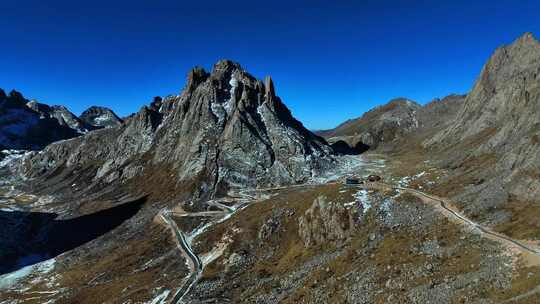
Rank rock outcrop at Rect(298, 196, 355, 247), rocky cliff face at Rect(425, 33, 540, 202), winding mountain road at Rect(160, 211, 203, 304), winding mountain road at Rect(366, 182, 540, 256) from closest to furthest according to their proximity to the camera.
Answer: winding mountain road at Rect(366, 182, 540, 256)
rocky cliff face at Rect(425, 33, 540, 202)
winding mountain road at Rect(160, 211, 203, 304)
rock outcrop at Rect(298, 196, 355, 247)

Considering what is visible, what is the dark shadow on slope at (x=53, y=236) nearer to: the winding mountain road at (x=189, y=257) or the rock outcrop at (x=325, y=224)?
the winding mountain road at (x=189, y=257)

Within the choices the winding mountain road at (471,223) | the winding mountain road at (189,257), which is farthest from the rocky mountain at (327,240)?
the winding mountain road at (189,257)

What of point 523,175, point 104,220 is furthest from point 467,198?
point 104,220

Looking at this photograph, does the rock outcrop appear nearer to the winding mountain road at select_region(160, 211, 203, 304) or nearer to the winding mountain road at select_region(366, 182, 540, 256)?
the winding mountain road at select_region(366, 182, 540, 256)

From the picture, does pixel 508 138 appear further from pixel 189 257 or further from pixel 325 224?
pixel 189 257

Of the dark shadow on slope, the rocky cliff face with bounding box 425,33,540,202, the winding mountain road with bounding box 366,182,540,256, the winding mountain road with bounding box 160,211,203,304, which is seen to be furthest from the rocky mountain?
the dark shadow on slope

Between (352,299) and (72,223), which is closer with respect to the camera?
(352,299)

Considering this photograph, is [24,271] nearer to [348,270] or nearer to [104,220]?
[104,220]

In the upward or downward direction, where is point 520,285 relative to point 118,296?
Answer: upward
